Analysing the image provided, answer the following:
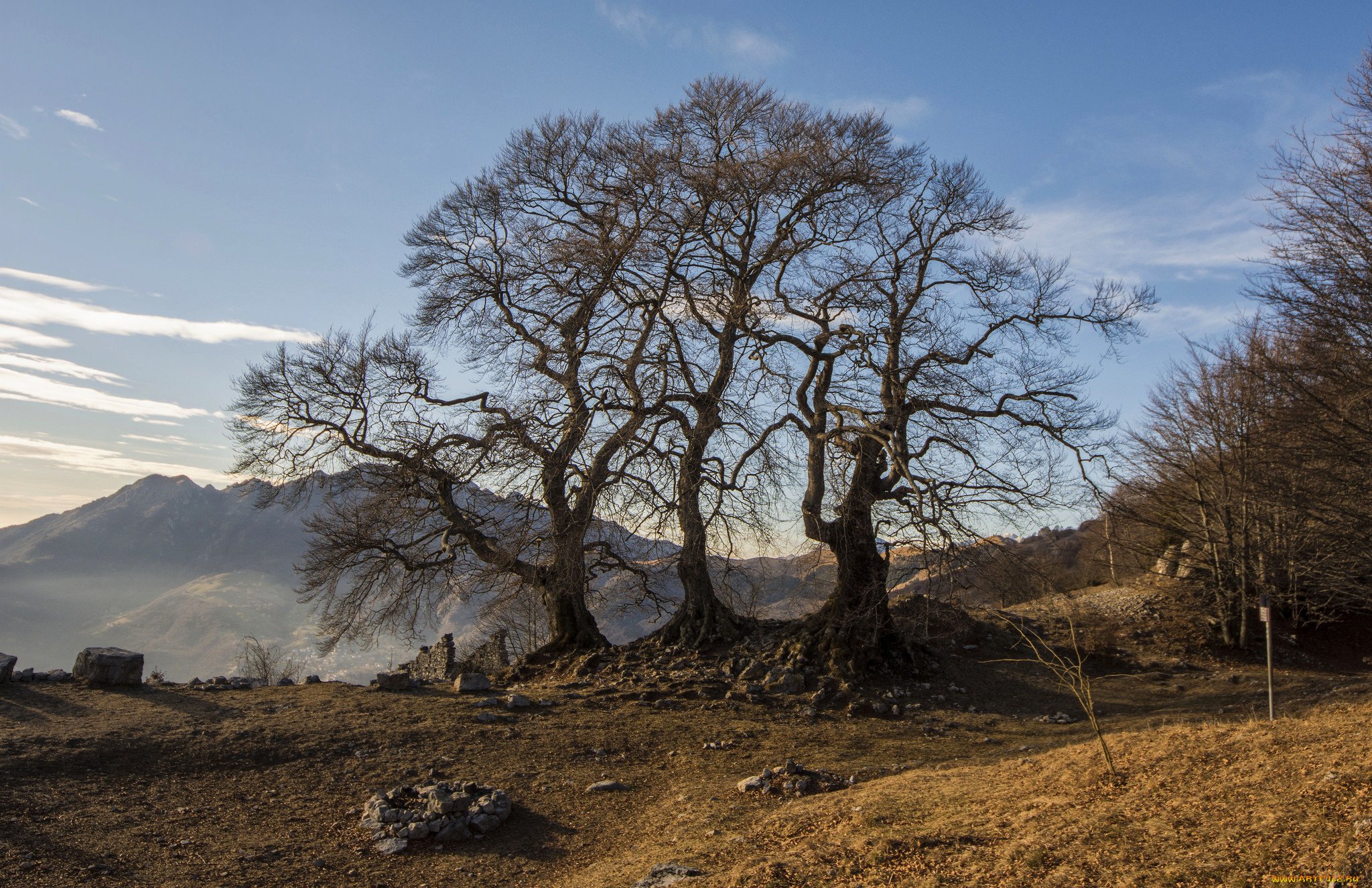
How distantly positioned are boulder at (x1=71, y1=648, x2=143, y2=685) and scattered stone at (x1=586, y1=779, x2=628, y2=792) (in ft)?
23.3

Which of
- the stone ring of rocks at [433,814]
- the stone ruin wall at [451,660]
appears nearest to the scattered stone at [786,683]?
the stone ring of rocks at [433,814]

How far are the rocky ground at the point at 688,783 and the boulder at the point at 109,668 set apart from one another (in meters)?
0.25

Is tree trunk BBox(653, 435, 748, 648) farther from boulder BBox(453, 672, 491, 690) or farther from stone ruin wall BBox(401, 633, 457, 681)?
stone ruin wall BBox(401, 633, 457, 681)

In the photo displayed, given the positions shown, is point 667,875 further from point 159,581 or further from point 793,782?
point 159,581

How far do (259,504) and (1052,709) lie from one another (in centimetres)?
1378

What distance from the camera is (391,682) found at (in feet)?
39.7

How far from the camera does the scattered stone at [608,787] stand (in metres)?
8.58

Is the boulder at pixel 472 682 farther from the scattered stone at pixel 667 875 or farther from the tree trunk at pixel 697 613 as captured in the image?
the scattered stone at pixel 667 875

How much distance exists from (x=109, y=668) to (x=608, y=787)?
776 centimetres

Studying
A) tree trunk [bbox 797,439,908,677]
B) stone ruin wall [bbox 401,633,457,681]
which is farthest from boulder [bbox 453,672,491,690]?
tree trunk [bbox 797,439,908,677]

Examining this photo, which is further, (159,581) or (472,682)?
(159,581)

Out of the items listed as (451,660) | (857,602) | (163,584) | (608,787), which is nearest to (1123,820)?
(608,787)

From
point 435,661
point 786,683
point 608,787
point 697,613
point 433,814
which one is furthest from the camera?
point 435,661

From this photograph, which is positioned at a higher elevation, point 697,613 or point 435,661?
point 697,613
